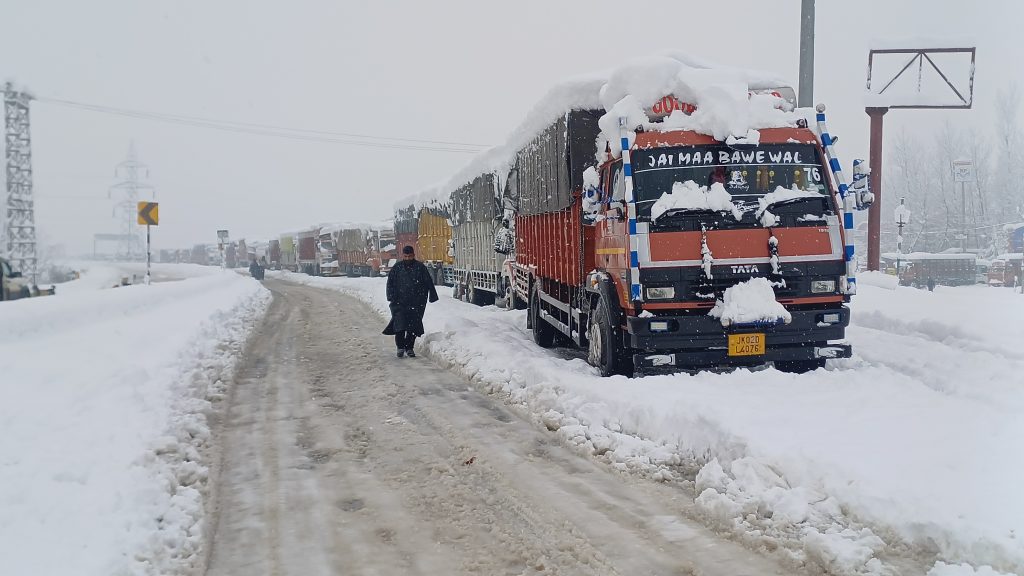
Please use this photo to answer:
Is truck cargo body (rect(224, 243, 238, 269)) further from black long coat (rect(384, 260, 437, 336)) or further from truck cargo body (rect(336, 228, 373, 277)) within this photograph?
black long coat (rect(384, 260, 437, 336))

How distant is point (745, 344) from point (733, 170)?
188 cm

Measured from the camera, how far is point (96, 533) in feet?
13.3

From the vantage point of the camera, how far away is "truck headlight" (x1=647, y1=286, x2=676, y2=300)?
778 centimetres

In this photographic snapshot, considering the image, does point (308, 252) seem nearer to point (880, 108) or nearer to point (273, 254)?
point (273, 254)

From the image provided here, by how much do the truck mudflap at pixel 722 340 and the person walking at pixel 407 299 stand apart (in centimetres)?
523

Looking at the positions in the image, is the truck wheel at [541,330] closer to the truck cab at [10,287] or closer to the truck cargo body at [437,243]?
the truck cargo body at [437,243]

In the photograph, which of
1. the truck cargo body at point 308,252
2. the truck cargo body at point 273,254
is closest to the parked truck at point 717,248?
the truck cargo body at point 308,252

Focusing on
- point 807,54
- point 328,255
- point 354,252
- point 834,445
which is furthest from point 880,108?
point 328,255

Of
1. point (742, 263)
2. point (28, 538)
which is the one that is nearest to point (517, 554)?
point (28, 538)

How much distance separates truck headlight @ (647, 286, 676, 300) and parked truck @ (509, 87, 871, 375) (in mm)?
10

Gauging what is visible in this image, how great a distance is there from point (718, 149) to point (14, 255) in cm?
4851

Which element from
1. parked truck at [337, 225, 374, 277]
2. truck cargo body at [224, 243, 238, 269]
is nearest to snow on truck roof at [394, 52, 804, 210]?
parked truck at [337, 225, 374, 277]

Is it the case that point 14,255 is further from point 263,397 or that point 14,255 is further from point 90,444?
point 90,444

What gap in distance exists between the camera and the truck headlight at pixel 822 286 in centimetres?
796
